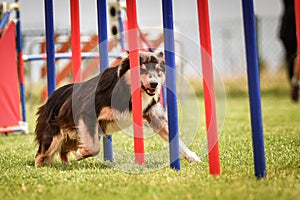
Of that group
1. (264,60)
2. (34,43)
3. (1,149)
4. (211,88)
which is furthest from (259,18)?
(211,88)

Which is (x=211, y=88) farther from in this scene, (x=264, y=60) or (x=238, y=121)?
(x=264, y=60)

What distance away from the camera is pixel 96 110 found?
3762mm

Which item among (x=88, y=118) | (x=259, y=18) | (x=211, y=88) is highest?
(x=259, y=18)

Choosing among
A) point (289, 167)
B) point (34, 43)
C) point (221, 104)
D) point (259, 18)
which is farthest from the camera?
point (259, 18)

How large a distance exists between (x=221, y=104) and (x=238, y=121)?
4.04 meters

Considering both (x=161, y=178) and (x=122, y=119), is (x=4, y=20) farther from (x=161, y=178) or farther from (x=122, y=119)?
(x=161, y=178)

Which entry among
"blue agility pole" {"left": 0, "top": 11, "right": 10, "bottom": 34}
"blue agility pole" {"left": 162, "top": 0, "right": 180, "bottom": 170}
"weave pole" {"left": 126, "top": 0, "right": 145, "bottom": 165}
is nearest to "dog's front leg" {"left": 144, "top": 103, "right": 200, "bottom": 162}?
"weave pole" {"left": 126, "top": 0, "right": 145, "bottom": 165}

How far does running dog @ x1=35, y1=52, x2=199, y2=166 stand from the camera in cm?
376

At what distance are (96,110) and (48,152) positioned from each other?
61cm

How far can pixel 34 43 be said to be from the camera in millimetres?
10539

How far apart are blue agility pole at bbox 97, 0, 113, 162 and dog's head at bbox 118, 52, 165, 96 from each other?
328 mm

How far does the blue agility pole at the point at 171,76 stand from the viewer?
3283 millimetres

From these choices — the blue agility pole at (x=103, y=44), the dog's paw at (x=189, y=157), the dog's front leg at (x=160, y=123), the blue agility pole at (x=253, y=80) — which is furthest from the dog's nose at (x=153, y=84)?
the blue agility pole at (x=253, y=80)

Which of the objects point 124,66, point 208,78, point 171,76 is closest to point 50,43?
point 124,66
